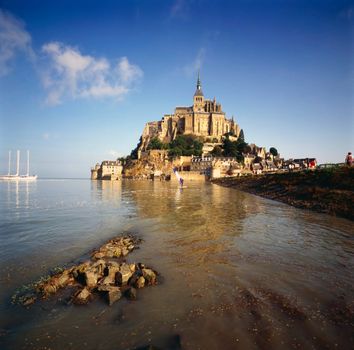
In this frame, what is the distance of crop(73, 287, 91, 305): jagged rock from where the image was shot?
784 centimetres

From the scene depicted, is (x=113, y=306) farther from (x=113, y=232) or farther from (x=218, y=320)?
(x=113, y=232)

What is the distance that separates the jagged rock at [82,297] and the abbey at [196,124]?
130 meters

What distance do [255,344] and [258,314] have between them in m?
1.24

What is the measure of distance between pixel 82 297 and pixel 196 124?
135m

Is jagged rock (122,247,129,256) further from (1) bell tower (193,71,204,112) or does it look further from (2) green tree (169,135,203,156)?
(1) bell tower (193,71,204,112)

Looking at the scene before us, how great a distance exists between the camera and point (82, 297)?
797 cm

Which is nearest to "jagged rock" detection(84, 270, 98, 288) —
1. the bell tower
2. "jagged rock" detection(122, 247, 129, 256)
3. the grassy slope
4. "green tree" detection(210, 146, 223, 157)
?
"jagged rock" detection(122, 247, 129, 256)

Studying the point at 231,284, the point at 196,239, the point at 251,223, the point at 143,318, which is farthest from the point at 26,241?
the point at 251,223

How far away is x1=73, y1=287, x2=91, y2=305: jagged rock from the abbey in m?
130

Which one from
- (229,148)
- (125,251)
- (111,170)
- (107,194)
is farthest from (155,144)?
(125,251)

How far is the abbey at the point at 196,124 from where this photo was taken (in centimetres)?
13838

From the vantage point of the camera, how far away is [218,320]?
22.5 feet

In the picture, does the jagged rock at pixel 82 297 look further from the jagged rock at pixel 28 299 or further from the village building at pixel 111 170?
the village building at pixel 111 170

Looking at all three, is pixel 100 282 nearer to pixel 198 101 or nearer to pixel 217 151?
pixel 217 151
